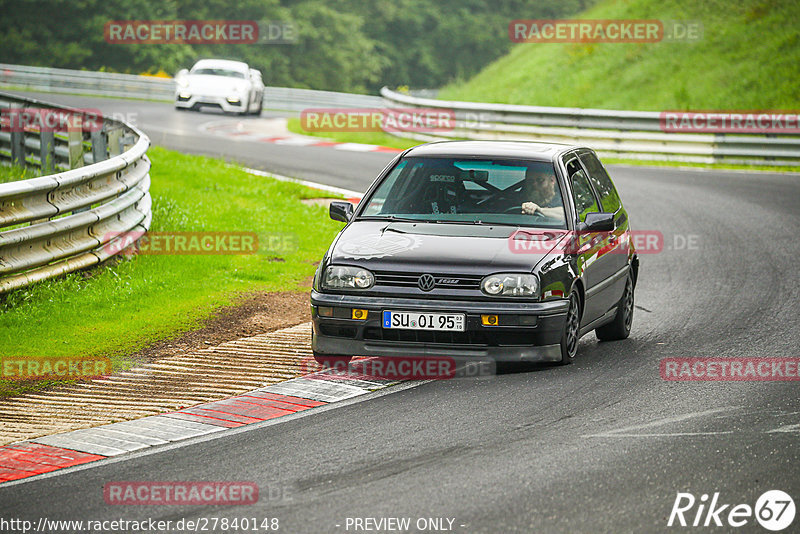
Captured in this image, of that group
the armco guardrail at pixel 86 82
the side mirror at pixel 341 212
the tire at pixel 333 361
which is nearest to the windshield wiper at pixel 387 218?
the side mirror at pixel 341 212

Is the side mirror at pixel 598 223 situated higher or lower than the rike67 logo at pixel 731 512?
Answer: higher

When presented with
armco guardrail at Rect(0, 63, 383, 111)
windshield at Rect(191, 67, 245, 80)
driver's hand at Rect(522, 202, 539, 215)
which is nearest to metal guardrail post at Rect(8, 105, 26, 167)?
driver's hand at Rect(522, 202, 539, 215)

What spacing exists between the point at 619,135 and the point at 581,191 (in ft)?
54.4

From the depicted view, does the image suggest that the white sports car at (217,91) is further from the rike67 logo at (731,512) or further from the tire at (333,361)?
the rike67 logo at (731,512)

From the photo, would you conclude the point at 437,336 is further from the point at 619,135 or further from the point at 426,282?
the point at 619,135

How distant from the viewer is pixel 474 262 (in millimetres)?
7789

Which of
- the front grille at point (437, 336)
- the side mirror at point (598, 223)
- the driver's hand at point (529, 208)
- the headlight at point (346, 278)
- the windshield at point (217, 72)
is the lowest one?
the front grille at point (437, 336)

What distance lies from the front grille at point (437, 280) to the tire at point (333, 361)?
2.44 feet

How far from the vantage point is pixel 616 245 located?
9.44 metres

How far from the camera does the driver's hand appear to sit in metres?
8.66

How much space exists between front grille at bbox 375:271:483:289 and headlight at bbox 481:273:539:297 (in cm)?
8

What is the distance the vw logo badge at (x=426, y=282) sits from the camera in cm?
773

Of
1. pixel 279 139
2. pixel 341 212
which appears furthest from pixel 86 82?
pixel 341 212

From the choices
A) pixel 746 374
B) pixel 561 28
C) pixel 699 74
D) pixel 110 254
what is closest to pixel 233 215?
pixel 110 254
